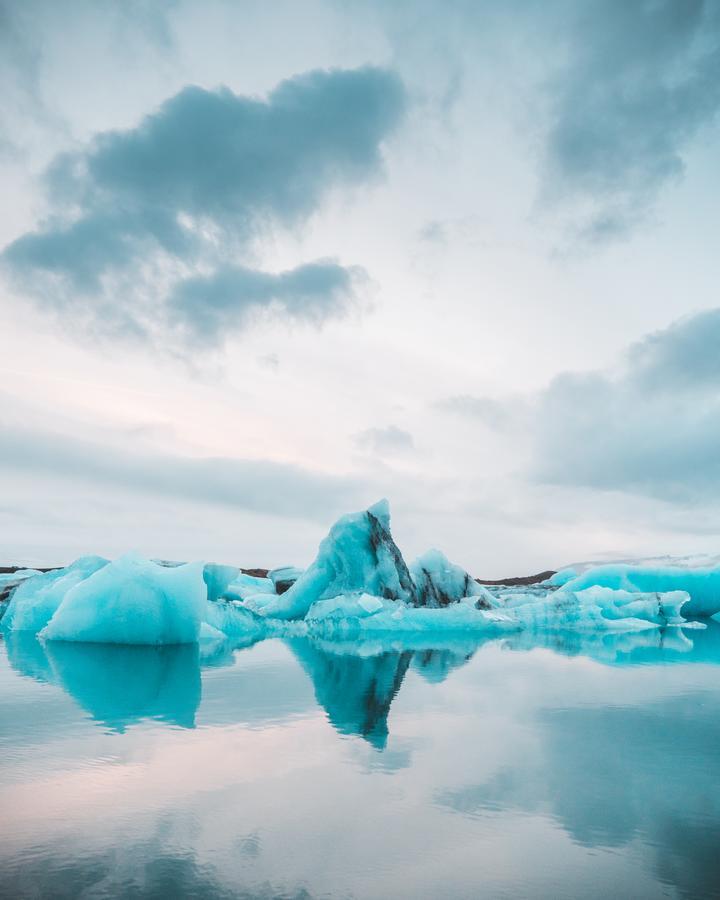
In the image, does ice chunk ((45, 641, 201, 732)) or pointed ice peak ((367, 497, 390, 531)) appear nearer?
ice chunk ((45, 641, 201, 732))

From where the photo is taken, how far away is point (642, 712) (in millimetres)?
5129

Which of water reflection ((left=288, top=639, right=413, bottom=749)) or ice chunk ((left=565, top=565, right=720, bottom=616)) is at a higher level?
ice chunk ((left=565, top=565, right=720, bottom=616))

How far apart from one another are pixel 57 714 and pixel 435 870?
3515 millimetres

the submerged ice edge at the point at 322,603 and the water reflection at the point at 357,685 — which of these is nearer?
the water reflection at the point at 357,685

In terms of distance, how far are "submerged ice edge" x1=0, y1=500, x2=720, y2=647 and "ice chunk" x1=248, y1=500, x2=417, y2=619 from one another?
3 cm

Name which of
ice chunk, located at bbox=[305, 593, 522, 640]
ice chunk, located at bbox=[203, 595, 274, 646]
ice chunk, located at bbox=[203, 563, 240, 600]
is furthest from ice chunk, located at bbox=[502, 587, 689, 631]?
ice chunk, located at bbox=[203, 563, 240, 600]

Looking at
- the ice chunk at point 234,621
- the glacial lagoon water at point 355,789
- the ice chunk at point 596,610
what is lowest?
the glacial lagoon water at point 355,789

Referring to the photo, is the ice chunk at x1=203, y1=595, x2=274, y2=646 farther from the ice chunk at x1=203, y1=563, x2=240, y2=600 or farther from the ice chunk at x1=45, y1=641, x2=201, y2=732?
the ice chunk at x1=45, y1=641, x2=201, y2=732

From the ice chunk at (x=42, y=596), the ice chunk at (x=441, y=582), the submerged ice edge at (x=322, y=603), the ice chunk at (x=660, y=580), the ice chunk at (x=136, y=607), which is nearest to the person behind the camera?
the ice chunk at (x=136, y=607)

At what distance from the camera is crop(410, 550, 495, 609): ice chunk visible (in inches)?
701

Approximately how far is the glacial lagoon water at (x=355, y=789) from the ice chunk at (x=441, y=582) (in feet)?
37.4

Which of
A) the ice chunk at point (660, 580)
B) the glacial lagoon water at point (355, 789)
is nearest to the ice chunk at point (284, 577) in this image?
the ice chunk at point (660, 580)

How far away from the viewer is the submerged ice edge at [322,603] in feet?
34.9

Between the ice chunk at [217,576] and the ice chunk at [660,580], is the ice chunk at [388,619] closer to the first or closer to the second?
the ice chunk at [217,576]
